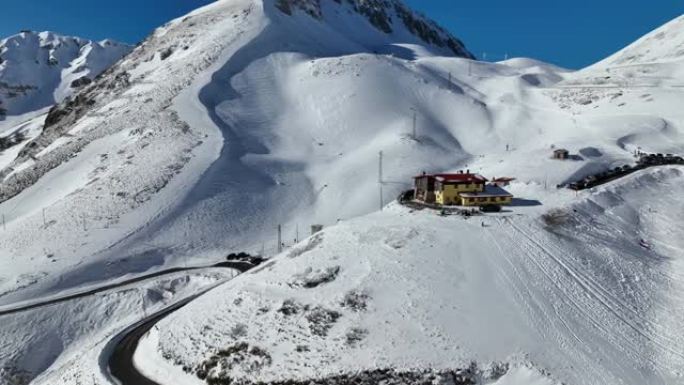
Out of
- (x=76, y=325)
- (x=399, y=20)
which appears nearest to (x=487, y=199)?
(x=76, y=325)

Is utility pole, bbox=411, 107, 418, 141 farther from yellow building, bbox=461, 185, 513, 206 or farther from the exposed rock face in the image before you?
the exposed rock face

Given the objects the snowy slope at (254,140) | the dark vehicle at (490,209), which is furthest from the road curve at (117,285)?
the dark vehicle at (490,209)

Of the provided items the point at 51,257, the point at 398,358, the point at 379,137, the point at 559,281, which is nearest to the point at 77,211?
the point at 51,257

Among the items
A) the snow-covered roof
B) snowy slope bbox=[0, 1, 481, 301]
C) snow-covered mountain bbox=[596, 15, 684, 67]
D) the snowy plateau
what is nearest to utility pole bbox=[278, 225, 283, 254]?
the snowy plateau

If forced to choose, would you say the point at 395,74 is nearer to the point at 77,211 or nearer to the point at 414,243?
the point at 77,211

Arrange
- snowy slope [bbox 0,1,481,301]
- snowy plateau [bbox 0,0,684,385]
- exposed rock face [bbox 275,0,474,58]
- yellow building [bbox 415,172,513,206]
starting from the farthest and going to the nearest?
exposed rock face [bbox 275,0,474,58] → snowy slope [bbox 0,1,481,301] → yellow building [bbox 415,172,513,206] → snowy plateau [bbox 0,0,684,385]

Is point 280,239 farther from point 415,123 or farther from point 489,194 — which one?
point 415,123

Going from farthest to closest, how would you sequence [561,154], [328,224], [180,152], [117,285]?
[180,152]
[561,154]
[328,224]
[117,285]
